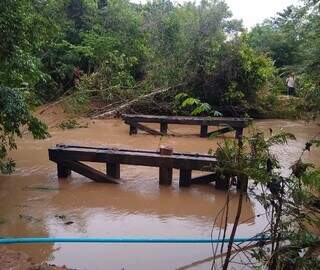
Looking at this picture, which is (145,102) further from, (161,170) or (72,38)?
(161,170)

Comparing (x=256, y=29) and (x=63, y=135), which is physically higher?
(x=256, y=29)

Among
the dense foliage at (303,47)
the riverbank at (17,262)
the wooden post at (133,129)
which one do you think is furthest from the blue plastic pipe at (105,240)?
the wooden post at (133,129)

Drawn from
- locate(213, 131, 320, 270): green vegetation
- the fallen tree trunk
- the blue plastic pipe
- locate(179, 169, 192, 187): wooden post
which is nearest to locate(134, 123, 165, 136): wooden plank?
the fallen tree trunk

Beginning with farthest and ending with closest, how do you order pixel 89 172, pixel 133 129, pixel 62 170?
pixel 133 129 → pixel 62 170 → pixel 89 172

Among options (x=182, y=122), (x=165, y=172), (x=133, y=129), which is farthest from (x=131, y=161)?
(x=133, y=129)

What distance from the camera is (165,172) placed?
28.7 feet

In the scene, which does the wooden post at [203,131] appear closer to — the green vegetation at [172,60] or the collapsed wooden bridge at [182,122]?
the collapsed wooden bridge at [182,122]

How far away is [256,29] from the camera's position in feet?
118

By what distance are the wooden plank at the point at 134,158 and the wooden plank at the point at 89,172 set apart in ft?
0.43

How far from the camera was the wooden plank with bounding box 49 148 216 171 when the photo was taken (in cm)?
836

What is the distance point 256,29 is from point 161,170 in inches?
1178

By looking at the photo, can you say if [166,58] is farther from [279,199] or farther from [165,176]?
[279,199]

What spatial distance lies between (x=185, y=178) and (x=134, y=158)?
1.10 m

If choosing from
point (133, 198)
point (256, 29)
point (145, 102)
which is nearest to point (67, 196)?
point (133, 198)
